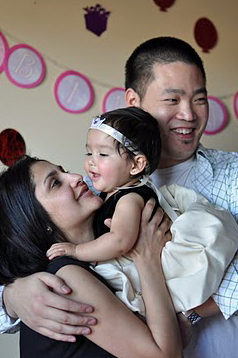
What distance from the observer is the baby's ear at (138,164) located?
58.3 inches

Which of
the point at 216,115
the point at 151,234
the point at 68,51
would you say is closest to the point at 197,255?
the point at 151,234

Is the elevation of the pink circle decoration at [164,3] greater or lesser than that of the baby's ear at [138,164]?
greater

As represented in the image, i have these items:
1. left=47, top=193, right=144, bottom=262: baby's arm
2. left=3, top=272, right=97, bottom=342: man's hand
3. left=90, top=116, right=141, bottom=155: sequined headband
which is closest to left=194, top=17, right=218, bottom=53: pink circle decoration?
left=90, top=116, right=141, bottom=155: sequined headband

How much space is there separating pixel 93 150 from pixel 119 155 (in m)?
0.09

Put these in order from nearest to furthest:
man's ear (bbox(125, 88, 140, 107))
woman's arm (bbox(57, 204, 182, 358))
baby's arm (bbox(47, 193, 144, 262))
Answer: woman's arm (bbox(57, 204, 182, 358)), baby's arm (bbox(47, 193, 144, 262)), man's ear (bbox(125, 88, 140, 107))

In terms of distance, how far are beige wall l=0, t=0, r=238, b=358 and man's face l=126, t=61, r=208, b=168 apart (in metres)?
0.98

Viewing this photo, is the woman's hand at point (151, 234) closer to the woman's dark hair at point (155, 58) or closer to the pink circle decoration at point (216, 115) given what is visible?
the woman's dark hair at point (155, 58)

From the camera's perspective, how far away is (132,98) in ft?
6.09

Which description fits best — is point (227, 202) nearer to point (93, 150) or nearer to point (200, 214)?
point (200, 214)

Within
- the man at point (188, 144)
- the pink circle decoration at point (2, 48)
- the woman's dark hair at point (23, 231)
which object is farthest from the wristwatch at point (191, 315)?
the pink circle decoration at point (2, 48)

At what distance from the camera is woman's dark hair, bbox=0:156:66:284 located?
4.43 feet

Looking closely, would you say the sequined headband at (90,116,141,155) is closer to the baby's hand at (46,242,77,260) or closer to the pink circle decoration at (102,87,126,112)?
the baby's hand at (46,242,77,260)

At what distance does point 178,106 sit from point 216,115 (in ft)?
4.45

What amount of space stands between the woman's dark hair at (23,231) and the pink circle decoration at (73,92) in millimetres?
1290
